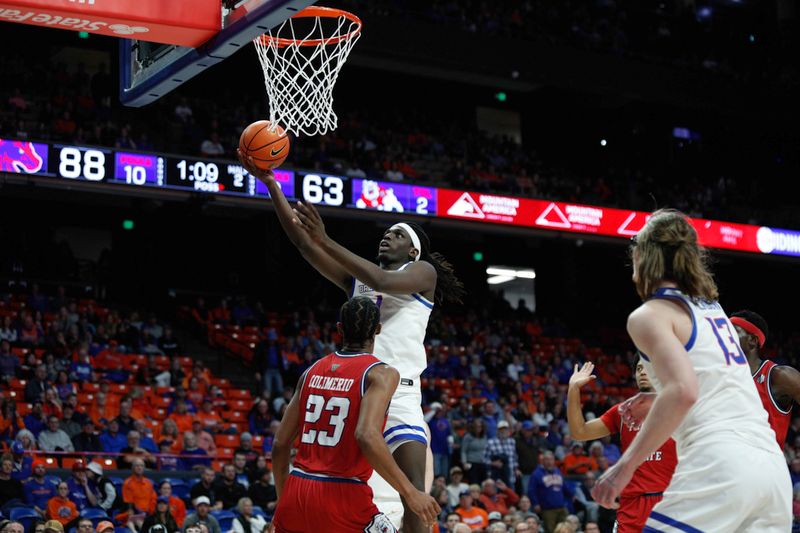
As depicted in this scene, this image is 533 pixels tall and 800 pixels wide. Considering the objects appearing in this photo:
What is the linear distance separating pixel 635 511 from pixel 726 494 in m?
2.98

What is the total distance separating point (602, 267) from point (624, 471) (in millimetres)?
29371

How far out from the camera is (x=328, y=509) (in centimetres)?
494

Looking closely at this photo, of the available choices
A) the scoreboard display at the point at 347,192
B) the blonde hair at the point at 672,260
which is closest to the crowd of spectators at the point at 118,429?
the scoreboard display at the point at 347,192

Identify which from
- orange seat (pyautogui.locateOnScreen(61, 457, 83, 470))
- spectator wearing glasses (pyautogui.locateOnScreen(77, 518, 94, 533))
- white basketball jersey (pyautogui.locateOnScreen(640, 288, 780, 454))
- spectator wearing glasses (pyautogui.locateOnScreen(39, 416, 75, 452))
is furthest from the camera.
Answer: spectator wearing glasses (pyautogui.locateOnScreen(39, 416, 75, 452))

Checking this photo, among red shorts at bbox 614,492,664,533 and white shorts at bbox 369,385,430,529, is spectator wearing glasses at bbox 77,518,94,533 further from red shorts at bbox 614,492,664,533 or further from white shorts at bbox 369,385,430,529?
red shorts at bbox 614,492,664,533

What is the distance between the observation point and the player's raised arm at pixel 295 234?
242 inches

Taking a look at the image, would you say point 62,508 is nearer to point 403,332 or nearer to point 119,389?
point 119,389

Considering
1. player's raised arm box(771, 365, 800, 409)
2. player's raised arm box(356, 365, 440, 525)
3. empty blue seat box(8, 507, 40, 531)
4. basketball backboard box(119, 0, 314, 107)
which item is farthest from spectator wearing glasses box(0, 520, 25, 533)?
player's raised arm box(771, 365, 800, 409)

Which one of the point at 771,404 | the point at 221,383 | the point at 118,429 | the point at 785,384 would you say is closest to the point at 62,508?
the point at 118,429

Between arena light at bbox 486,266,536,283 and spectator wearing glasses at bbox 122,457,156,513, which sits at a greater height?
arena light at bbox 486,266,536,283

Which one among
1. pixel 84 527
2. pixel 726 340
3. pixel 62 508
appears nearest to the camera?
pixel 726 340

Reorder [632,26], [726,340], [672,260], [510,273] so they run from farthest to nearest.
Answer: [510,273] < [632,26] < [672,260] < [726,340]

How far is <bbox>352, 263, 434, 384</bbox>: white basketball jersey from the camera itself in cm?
621

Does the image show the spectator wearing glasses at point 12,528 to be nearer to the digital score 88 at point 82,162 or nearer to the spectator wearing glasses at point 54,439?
the spectator wearing glasses at point 54,439
